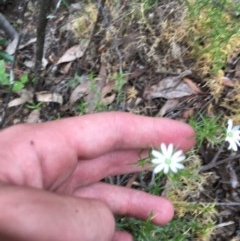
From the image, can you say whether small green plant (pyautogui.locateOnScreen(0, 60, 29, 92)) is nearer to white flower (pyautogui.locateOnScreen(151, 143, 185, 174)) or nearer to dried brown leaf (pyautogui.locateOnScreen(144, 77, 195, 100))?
dried brown leaf (pyautogui.locateOnScreen(144, 77, 195, 100))

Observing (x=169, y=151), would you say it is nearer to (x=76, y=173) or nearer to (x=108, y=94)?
(x=76, y=173)

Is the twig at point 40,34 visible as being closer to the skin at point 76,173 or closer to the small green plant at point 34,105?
the small green plant at point 34,105

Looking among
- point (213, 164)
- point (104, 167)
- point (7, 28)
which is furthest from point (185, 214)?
point (7, 28)

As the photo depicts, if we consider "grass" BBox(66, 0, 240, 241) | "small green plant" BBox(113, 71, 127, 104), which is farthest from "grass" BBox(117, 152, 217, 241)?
"small green plant" BBox(113, 71, 127, 104)

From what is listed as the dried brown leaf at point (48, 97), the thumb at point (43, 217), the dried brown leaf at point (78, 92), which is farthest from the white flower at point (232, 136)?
the dried brown leaf at point (48, 97)

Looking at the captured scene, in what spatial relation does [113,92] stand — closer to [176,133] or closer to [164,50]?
[164,50]

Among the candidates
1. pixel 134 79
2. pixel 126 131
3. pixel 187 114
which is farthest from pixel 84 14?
pixel 126 131
